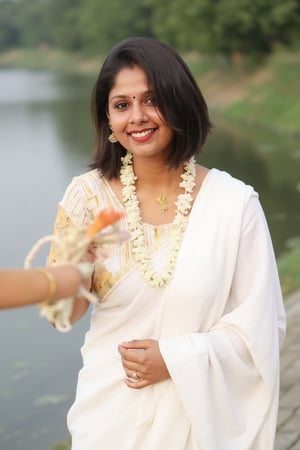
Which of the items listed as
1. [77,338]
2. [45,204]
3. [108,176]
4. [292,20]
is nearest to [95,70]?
[292,20]

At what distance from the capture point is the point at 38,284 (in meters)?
1.49

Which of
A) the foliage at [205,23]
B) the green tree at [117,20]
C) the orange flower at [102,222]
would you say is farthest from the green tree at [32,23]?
the orange flower at [102,222]

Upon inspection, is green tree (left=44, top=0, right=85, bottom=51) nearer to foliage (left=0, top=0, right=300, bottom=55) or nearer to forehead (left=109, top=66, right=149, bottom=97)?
foliage (left=0, top=0, right=300, bottom=55)

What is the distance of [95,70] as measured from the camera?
5653 centimetres

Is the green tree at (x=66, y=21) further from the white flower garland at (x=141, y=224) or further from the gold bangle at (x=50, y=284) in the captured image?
the gold bangle at (x=50, y=284)

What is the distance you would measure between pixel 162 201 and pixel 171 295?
0.32m

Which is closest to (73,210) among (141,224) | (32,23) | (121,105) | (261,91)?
(141,224)

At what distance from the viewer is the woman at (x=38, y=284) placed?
1.49 metres

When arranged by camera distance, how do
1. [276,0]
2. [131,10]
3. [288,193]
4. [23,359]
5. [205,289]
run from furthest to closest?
[131,10] < [276,0] < [288,193] < [23,359] < [205,289]

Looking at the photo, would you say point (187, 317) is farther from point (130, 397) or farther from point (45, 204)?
point (45, 204)

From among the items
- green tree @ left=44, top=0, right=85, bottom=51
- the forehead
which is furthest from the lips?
green tree @ left=44, top=0, right=85, bottom=51

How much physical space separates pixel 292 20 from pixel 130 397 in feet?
84.3

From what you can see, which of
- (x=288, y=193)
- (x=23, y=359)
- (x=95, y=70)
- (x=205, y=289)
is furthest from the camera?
(x=95, y=70)

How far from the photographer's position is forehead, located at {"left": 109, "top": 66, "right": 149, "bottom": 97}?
214cm
